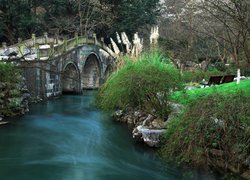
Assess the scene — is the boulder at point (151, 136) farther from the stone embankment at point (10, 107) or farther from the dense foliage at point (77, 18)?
the dense foliage at point (77, 18)

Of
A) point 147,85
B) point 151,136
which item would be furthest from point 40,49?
point 151,136

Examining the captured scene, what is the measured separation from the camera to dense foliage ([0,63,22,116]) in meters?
19.2

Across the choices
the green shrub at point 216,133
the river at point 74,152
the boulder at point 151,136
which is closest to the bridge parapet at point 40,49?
the river at point 74,152

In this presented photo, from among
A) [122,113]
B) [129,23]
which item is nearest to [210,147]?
[122,113]

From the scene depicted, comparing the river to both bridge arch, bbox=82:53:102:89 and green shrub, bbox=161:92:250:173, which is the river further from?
bridge arch, bbox=82:53:102:89

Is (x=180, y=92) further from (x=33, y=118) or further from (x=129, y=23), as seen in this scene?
(x=129, y=23)

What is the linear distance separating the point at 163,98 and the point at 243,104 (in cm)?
399

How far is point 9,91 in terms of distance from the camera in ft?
64.1

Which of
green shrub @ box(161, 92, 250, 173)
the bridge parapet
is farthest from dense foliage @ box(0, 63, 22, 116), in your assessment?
green shrub @ box(161, 92, 250, 173)

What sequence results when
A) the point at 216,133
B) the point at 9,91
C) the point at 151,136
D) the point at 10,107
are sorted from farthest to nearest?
the point at 9,91 → the point at 10,107 → the point at 151,136 → the point at 216,133

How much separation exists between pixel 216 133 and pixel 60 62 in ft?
61.9

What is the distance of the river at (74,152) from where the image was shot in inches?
433

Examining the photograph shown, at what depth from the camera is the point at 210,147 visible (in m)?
10.4

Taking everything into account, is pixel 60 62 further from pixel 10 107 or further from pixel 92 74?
pixel 10 107
